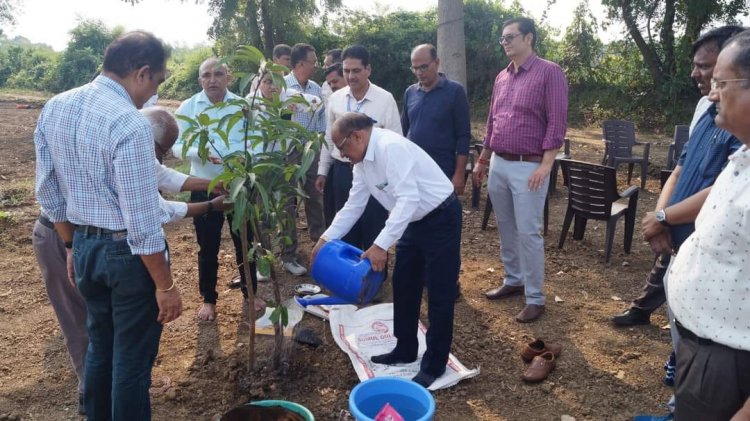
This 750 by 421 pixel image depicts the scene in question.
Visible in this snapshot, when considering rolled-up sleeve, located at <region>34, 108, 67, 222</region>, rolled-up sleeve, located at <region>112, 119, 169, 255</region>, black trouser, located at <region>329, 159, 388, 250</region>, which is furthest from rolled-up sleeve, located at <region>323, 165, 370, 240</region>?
rolled-up sleeve, located at <region>34, 108, 67, 222</region>

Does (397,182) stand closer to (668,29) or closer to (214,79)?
(214,79)

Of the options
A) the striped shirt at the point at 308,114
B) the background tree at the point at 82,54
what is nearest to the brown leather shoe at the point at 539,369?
the striped shirt at the point at 308,114

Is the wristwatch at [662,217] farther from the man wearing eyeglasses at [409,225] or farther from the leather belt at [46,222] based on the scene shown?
the leather belt at [46,222]

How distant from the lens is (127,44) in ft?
6.30

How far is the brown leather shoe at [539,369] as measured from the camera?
2910 mm

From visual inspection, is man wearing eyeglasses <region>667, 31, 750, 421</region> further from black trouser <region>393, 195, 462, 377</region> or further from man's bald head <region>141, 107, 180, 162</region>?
man's bald head <region>141, 107, 180, 162</region>

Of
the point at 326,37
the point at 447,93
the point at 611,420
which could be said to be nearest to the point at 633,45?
the point at 326,37

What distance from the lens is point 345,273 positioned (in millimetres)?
2646

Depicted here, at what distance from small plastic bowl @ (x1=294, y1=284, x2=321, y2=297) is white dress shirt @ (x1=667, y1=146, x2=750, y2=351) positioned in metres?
2.82

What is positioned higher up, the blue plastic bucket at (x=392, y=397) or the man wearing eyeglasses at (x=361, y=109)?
the man wearing eyeglasses at (x=361, y=109)

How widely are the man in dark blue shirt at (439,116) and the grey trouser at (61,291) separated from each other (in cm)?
223

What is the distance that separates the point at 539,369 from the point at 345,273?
1158 mm

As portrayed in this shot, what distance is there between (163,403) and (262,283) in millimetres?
1608

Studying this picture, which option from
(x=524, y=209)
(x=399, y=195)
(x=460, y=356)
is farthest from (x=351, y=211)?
(x=524, y=209)
